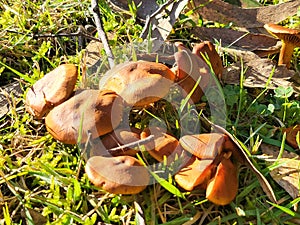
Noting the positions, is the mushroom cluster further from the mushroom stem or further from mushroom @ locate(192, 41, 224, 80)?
the mushroom stem

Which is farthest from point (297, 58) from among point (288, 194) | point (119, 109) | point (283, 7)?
point (119, 109)

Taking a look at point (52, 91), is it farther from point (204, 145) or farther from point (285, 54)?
point (285, 54)

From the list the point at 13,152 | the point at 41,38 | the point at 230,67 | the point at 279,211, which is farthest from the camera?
the point at 41,38

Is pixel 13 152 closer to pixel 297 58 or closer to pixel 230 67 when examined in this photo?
pixel 230 67

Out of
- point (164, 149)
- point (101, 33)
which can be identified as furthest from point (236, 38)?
point (164, 149)

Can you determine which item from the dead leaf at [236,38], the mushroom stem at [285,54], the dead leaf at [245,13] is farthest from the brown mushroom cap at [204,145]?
the dead leaf at [245,13]

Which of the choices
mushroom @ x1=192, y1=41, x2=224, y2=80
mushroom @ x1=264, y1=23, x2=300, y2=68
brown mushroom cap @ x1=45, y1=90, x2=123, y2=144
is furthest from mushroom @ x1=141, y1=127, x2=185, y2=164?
mushroom @ x1=264, y1=23, x2=300, y2=68
